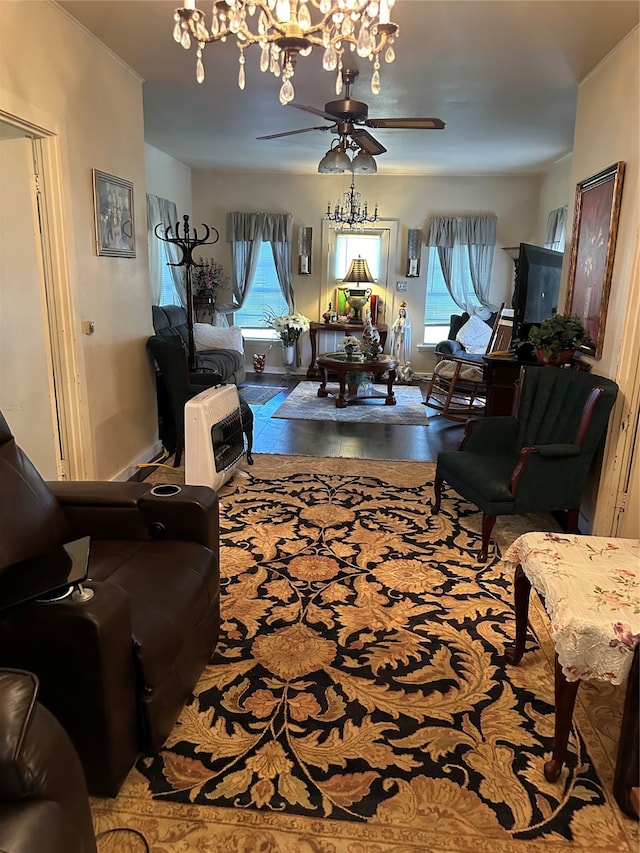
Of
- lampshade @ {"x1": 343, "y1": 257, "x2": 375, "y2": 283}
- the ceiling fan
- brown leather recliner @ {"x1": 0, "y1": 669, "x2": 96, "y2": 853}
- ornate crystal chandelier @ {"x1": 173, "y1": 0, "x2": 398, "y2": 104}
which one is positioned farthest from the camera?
lampshade @ {"x1": 343, "y1": 257, "x2": 375, "y2": 283}

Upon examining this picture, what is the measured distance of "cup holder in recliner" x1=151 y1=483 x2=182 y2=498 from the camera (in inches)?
80.8

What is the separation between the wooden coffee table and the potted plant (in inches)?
107

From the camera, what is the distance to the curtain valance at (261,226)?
7.82 meters

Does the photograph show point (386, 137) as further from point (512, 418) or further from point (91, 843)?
point (91, 843)

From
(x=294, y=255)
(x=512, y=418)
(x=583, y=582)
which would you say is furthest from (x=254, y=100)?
(x=583, y=582)

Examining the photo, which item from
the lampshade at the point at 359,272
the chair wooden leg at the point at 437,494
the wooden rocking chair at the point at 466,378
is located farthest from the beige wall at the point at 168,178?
the chair wooden leg at the point at 437,494

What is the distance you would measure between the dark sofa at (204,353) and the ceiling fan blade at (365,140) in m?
2.34

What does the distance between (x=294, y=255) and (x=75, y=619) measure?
7241mm

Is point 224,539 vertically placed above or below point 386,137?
below

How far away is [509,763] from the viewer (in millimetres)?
1735

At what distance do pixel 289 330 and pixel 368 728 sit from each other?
618cm

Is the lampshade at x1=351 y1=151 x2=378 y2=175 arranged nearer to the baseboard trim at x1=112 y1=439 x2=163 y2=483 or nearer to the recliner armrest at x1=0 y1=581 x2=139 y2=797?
the baseboard trim at x1=112 y1=439 x2=163 y2=483

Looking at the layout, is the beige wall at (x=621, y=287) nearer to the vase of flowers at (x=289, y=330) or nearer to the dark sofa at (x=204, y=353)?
the dark sofa at (x=204, y=353)

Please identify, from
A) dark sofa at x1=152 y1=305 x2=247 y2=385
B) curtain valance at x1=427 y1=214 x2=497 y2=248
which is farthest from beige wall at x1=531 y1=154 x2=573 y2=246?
dark sofa at x1=152 y1=305 x2=247 y2=385
